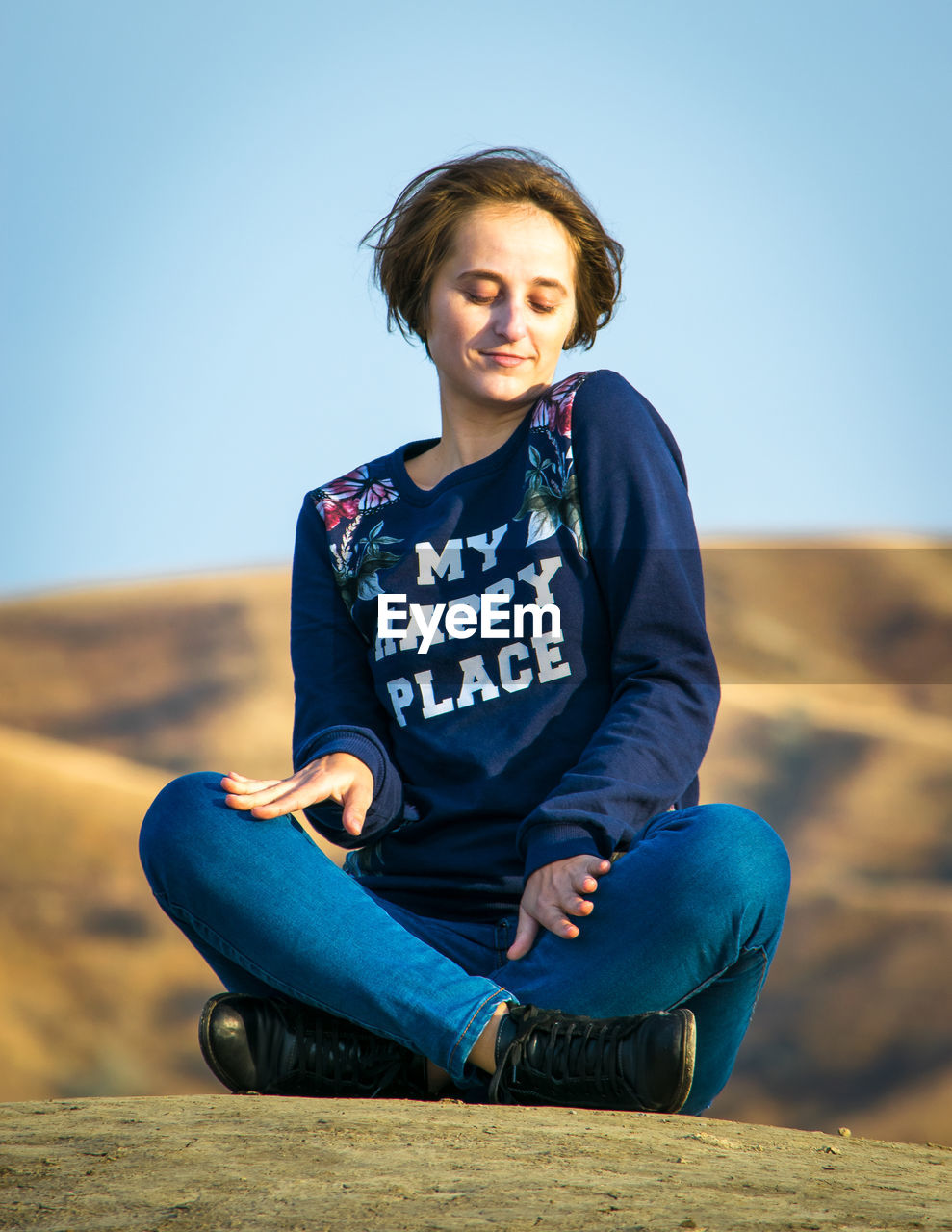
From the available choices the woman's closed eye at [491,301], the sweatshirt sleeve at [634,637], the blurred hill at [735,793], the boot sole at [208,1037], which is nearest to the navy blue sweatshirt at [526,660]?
the sweatshirt sleeve at [634,637]

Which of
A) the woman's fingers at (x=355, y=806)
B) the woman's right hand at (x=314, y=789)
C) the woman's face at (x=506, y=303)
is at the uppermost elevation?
the woman's face at (x=506, y=303)

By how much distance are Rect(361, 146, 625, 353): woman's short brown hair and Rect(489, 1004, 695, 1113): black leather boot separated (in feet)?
3.25

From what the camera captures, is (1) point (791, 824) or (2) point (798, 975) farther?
(1) point (791, 824)

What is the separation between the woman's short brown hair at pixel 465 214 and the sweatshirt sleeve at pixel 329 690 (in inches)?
13.7

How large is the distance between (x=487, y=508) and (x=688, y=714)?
15.1 inches

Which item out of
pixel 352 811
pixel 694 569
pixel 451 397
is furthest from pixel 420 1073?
pixel 451 397

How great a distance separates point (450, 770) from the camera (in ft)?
5.01

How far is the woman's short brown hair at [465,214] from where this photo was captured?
5.71 feet

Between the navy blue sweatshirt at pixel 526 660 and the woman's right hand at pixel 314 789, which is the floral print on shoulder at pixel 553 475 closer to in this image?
the navy blue sweatshirt at pixel 526 660

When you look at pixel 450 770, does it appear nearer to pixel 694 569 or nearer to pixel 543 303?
pixel 694 569

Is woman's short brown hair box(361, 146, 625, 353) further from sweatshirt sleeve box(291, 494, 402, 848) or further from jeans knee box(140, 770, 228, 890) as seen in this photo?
jeans knee box(140, 770, 228, 890)

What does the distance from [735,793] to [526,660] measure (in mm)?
4105

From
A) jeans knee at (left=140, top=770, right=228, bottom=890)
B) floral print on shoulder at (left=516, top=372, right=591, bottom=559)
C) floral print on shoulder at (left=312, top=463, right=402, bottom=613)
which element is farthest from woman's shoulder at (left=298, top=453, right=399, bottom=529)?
jeans knee at (left=140, top=770, right=228, bottom=890)

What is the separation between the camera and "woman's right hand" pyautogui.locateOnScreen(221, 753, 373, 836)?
1.39 metres
